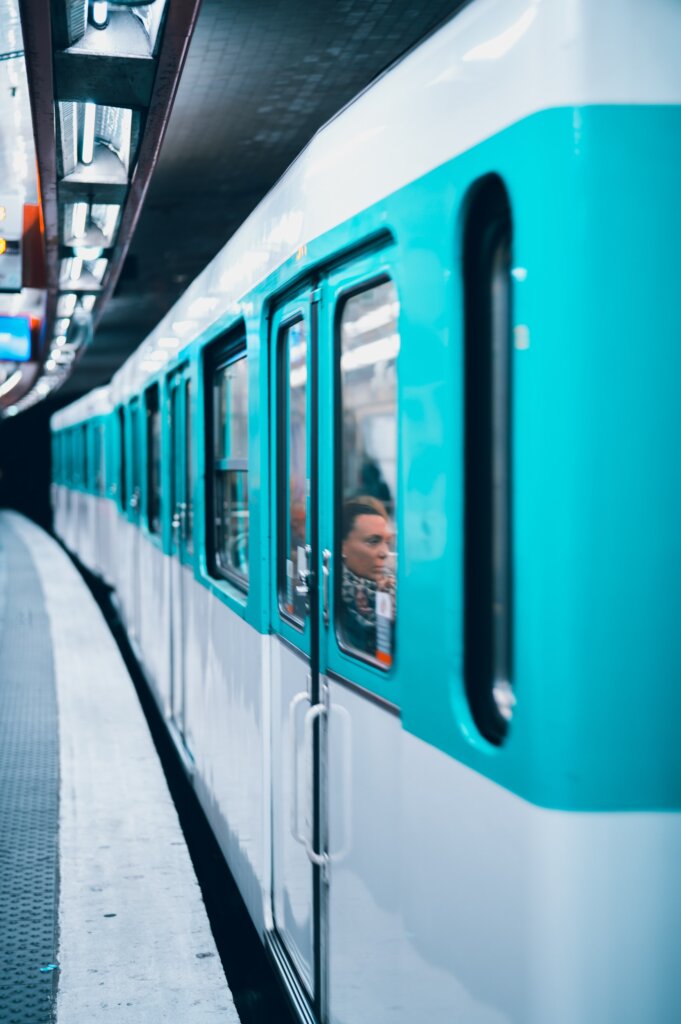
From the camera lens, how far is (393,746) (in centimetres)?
208

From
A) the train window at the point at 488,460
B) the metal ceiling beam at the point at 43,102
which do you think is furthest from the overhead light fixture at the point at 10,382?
the train window at the point at 488,460

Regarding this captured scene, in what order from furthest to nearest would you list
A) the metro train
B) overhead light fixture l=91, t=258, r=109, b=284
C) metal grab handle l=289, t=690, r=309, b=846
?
overhead light fixture l=91, t=258, r=109, b=284 < metal grab handle l=289, t=690, r=309, b=846 < the metro train

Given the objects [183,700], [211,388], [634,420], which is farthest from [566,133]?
[183,700]

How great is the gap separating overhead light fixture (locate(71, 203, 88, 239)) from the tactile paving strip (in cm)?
297

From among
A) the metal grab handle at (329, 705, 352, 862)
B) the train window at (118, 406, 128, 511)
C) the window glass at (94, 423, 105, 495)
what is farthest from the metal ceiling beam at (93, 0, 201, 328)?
the window glass at (94, 423, 105, 495)

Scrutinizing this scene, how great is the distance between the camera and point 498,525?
1688mm

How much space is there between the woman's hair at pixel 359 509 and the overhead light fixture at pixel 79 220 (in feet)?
13.4

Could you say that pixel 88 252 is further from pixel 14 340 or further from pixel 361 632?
pixel 361 632

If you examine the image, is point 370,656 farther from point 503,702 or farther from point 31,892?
point 31,892

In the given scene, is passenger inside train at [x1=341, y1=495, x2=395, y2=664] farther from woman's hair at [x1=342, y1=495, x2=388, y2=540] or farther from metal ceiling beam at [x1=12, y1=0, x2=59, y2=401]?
metal ceiling beam at [x1=12, y1=0, x2=59, y2=401]

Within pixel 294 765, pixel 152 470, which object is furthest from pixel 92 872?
pixel 152 470

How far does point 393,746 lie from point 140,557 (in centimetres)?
630

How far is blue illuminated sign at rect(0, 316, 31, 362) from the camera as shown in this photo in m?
9.60

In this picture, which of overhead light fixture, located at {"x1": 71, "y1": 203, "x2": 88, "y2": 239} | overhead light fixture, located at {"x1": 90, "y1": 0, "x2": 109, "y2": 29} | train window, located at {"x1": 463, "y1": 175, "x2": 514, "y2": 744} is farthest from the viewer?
overhead light fixture, located at {"x1": 71, "y1": 203, "x2": 88, "y2": 239}
